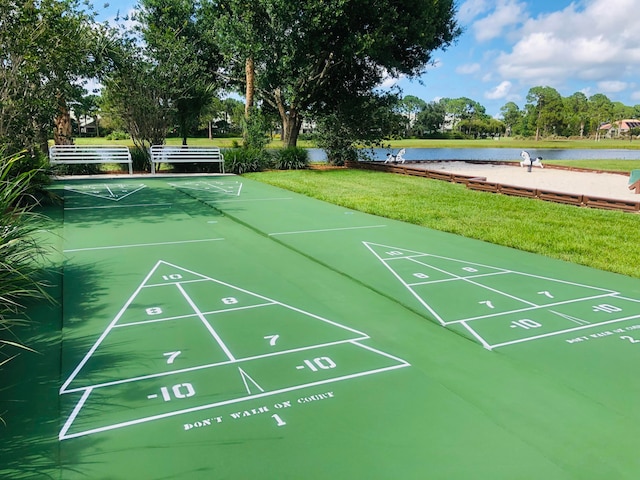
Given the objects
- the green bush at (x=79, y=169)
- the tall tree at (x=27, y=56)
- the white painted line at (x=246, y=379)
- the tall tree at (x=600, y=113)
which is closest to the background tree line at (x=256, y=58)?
the green bush at (x=79, y=169)

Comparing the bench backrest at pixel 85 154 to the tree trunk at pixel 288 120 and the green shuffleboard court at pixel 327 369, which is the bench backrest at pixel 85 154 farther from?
the green shuffleboard court at pixel 327 369

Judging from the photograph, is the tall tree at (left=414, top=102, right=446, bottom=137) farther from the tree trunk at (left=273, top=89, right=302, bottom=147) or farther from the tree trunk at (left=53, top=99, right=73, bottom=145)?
the tree trunk at (left=53, top=99, right=73, bottom=145)

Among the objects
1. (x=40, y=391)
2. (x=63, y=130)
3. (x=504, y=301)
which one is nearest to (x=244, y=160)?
(x=63, y=130)

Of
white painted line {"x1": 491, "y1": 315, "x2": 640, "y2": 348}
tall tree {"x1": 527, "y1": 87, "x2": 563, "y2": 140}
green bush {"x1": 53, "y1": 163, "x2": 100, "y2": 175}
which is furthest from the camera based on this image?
tall tree {"x1": 527, "y1": 87, "x2": 563, "y2": 140}

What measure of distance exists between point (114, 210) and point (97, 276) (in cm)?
470

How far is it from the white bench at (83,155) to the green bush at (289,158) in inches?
223

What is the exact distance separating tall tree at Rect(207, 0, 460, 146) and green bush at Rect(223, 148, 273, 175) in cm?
290

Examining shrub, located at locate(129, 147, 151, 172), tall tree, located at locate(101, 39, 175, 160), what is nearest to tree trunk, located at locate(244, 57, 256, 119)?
tall tree, located at locate(101, 39, 175, 160)

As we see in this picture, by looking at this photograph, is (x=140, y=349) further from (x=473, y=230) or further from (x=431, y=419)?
(x=473, y=230)

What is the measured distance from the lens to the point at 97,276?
213 inches

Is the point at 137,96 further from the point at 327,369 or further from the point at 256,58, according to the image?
the point at 327,369

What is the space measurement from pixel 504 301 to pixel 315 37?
16.0 m

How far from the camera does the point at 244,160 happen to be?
18.0 metres

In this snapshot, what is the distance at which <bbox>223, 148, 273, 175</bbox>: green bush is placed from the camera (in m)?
17.7
